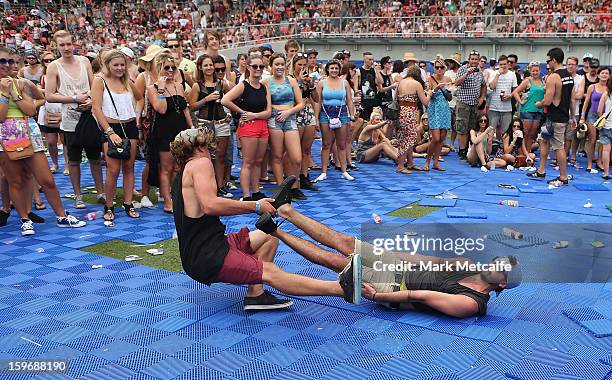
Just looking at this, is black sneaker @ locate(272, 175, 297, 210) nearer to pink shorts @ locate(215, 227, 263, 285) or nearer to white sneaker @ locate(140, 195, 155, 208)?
pink shorts @ locate(215, 227, 263, 285)

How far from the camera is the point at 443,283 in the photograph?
3826mm

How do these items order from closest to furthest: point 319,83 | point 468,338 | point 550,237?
point 468,338 < point 550,237 < point 319,83

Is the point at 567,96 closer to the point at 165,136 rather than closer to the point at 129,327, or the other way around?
the point at 165,136

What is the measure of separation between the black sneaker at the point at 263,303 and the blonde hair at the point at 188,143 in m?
1.00

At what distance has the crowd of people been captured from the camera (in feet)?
64.0

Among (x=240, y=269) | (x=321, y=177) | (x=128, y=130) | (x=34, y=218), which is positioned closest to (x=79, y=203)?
(x=34, y=218)

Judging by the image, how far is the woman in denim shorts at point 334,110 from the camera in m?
8.18

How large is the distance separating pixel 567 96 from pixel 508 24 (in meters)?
13.1

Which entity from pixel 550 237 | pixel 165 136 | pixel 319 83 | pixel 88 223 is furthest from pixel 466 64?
pixel 88 223

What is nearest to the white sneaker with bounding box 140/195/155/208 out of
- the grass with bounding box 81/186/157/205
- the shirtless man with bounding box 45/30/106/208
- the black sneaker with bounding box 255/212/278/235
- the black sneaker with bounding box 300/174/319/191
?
the grass with bounding box 81/186/157/205

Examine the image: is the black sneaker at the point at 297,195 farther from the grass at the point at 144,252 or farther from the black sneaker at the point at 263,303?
the black sneaker at the point at 263,303

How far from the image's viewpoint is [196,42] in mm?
22766

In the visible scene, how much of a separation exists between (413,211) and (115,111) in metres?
3.37

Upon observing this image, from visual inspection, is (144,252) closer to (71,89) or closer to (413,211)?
(71,89)
